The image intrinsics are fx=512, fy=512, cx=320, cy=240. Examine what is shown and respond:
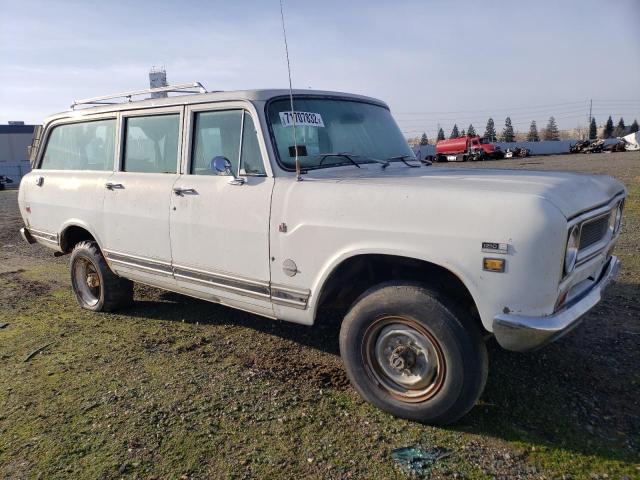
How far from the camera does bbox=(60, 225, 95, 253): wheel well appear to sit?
5.54 m

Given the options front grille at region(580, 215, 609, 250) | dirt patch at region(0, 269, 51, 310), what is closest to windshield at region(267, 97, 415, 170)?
front grille at region(580, 215, 609, 250)

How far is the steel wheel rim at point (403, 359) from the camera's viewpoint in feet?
10.1

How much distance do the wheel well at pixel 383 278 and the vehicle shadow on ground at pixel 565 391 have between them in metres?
0.60

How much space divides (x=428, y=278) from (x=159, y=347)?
252cm

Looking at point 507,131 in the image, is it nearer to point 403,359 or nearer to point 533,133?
point 533,133

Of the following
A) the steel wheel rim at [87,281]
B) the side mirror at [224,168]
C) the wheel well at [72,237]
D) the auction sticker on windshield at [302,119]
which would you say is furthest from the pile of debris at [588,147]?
the side mirror at [224,168]

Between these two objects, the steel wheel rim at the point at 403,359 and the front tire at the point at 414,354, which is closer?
the front tire at the point at 414,354

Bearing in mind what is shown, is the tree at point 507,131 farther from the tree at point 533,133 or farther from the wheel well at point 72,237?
the wheel well at point 72,237

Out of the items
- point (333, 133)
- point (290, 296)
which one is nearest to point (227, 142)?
point (333, 133)

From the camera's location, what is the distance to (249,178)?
379 centimetres

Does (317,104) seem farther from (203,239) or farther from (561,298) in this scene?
(561,298)

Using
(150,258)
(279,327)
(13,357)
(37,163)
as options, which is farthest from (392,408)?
(37,163)

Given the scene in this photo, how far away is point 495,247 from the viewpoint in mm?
2678

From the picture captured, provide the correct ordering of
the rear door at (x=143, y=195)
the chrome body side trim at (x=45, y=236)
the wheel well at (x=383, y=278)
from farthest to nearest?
1. the chrome body side trim at (x=45, y=236)
2. the rear door at (x=143, y=195)
3. the wheel well at (x=383, y=278)
